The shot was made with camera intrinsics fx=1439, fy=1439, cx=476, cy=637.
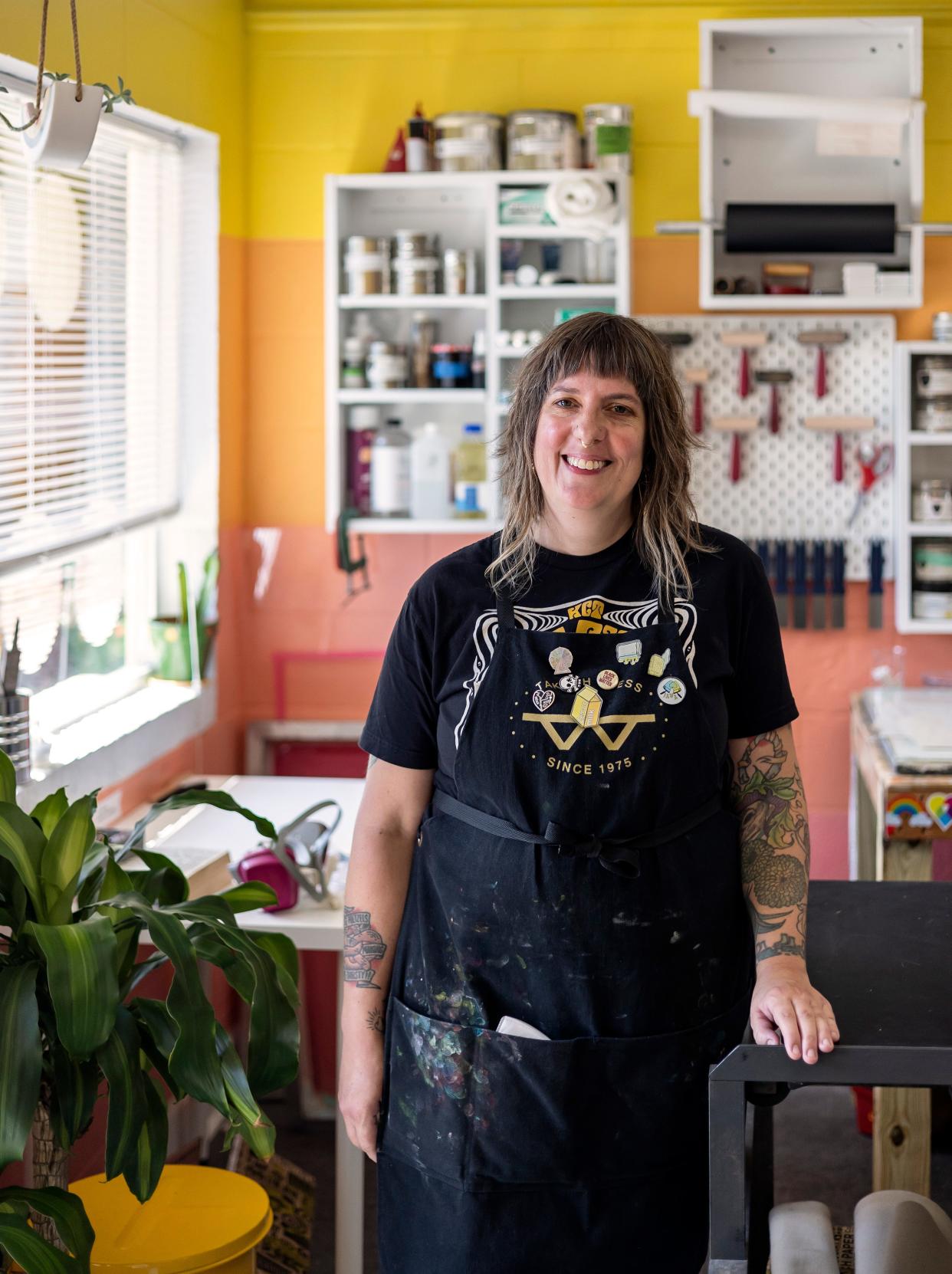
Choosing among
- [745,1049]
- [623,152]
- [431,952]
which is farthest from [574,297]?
[745,1049]

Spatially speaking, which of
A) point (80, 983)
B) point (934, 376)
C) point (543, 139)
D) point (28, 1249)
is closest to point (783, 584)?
point (934, 376)

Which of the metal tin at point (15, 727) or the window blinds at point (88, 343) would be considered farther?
the window blinds at point (88, 343)

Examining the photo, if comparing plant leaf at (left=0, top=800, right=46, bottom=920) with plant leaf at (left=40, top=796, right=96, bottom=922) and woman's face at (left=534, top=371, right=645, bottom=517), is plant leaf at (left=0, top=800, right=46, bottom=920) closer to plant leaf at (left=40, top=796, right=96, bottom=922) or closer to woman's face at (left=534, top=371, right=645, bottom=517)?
plant leaf at (left=40, top=796, right=96, bottom=922)

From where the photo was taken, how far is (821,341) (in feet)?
10.8

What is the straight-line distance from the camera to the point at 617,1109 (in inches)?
61.8

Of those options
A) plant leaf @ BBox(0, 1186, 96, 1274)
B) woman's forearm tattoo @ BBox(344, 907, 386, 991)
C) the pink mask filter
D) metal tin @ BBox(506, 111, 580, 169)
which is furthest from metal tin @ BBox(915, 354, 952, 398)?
plant leaf @ BBox(0, 1186, 96, 1274)

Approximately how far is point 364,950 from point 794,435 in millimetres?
2063

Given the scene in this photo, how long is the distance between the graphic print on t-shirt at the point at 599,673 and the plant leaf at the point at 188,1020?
380 millimetres

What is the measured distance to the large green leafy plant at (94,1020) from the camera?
150 centimetres

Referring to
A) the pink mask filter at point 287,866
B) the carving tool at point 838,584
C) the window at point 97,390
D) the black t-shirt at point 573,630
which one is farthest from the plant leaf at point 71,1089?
the carving tool at point 838,584

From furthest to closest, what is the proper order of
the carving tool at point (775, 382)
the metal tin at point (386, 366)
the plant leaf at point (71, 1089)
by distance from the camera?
the carving tool at point (775, 382)
the metal tin at point (386, 366)
the plant leaf at point (71, 1089)

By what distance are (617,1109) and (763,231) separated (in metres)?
2.17

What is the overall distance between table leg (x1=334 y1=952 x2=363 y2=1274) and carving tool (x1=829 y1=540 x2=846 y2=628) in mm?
1635

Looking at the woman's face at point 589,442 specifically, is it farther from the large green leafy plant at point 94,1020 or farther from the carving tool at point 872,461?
the carving tool at point 872,461
